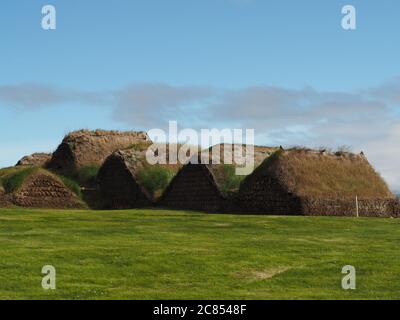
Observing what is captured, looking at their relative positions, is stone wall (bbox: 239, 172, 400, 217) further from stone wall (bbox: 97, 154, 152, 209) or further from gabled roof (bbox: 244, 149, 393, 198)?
stone wall (bbox: 97, 154, 152, 209)

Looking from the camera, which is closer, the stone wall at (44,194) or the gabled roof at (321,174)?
the gabled roof at (321,174)

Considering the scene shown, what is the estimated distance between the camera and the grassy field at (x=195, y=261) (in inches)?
609

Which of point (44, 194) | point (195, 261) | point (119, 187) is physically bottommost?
point (195, 261)

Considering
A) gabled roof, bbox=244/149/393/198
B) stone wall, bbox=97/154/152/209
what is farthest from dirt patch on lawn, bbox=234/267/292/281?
stone wall, bbox=97/154/152/209

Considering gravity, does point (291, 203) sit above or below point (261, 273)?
above

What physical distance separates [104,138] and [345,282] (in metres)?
49.8

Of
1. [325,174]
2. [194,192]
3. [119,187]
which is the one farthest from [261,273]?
[119,187]

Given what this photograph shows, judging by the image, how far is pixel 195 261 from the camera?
18516 millimetres

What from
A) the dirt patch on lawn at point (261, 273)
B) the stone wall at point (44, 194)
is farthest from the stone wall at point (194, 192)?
the dirt patch on lawn at point (261, 273)

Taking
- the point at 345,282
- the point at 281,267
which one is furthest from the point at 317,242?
the point at 345,282

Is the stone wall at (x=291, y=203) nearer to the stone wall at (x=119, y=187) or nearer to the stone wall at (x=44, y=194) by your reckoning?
the stone wall at (x=119, y=187)

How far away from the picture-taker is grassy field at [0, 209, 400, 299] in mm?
15461

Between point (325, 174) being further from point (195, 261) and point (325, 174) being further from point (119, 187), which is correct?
point (195, 261)
